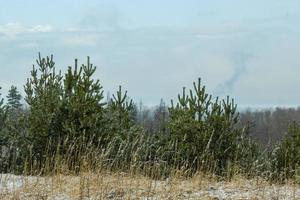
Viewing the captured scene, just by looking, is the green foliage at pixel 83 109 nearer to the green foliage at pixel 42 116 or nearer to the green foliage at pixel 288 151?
the green foliage at pixel 42 116

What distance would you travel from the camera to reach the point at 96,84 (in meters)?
14.1

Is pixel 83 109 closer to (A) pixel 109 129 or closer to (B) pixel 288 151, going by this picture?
(A) pixel 109 129

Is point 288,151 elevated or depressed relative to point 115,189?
elevated

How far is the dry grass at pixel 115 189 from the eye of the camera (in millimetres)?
8469

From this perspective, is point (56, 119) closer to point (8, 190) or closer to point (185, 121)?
point (185, 121)

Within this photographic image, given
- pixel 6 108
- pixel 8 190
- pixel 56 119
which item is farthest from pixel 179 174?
pixel 6 108

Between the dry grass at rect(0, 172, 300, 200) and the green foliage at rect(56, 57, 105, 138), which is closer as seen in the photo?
the dry grass at rect(0, 172, 300, 200)

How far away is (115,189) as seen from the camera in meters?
8.85

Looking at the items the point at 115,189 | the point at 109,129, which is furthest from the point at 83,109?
the point at 115,189

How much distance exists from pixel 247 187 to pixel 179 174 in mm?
1286

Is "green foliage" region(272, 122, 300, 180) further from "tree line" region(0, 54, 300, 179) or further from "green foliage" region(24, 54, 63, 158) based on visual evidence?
"green foliage" region(24, 54, 63, 158)

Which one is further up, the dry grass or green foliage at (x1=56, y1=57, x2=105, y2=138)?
green foliage at (x1=56, y1=57, x2=105, y2=138)

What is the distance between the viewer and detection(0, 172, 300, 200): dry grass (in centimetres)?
847

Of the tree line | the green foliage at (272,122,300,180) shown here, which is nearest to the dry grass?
the tree line
